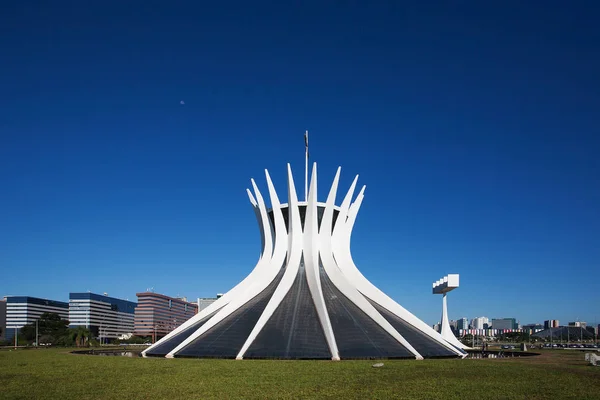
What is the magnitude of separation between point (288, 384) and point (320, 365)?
5.86 meters

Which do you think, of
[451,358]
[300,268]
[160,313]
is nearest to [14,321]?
[160,313]

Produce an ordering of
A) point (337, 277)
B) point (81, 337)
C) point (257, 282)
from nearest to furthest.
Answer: point (337, 277), point (257, 282), point (81, 337)

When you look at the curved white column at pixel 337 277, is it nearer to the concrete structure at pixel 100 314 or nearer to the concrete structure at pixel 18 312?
the concrete structure at pixel 100 314

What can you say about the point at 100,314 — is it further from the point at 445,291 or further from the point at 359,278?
the point at 359,278

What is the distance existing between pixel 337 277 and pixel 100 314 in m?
144

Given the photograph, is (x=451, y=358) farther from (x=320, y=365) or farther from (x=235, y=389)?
(x=235, y=389)

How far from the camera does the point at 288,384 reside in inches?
656

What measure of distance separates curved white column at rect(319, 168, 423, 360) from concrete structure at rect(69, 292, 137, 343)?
12022 centimetres

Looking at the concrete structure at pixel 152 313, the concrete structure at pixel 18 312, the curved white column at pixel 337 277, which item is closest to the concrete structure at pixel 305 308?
the curved white column at pixel 337 277

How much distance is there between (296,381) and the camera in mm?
17359

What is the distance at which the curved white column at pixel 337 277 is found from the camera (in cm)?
2805

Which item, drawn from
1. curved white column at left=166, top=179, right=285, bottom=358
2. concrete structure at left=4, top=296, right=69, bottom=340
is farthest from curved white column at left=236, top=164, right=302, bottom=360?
concrete structure at left=4, top=296, right=69, bottom=340

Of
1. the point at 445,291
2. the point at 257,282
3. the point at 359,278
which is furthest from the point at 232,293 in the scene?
the point at 445,291

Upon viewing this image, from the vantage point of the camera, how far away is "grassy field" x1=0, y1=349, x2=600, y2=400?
15.0 meters
